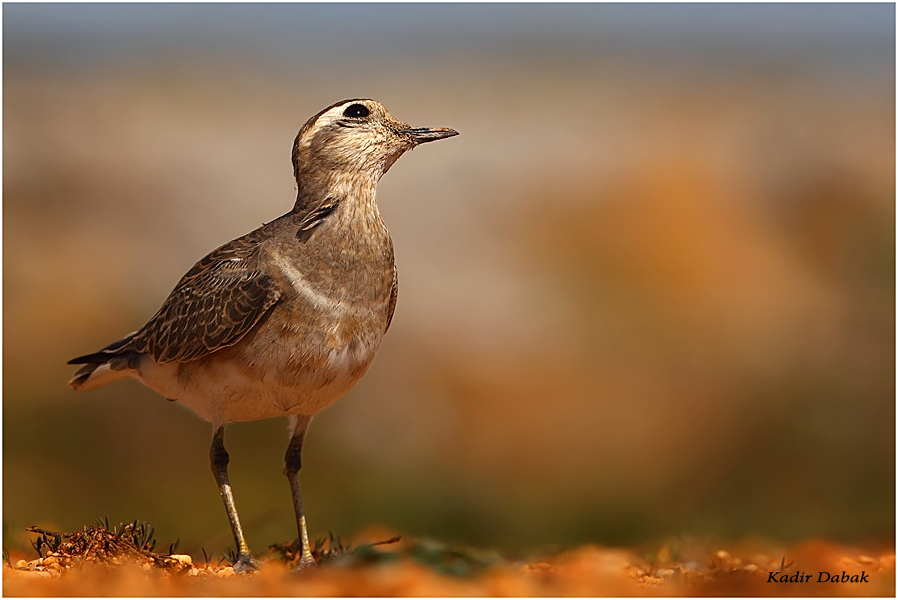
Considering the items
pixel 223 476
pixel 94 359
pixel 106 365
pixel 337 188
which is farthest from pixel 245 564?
pixel 337 188

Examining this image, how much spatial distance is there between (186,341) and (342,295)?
1.39 meters

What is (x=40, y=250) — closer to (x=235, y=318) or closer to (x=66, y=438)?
(x=66, y=438)

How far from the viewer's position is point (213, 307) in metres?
8.17

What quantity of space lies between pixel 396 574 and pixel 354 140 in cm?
339

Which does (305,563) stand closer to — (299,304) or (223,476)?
(223,476)

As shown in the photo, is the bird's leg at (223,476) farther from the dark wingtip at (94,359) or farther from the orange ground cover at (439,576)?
the dark wingtip at (94,359)

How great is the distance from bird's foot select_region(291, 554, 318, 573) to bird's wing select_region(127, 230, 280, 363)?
5.89 ft

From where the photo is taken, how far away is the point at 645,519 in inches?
608

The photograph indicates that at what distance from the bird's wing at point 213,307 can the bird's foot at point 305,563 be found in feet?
5.89

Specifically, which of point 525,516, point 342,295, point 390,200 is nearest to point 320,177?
point 342,295

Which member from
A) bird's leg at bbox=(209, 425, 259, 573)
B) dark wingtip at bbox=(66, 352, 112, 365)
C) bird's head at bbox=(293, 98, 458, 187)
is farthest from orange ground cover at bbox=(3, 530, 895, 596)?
bird's head at bbox=(293, 98, 458, 187)

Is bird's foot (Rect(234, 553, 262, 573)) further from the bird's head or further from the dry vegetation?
the bird's head

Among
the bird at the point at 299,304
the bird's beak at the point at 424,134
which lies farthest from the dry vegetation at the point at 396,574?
the bird's beak at the point at 424,134

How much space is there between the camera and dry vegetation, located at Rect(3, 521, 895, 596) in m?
6.77
